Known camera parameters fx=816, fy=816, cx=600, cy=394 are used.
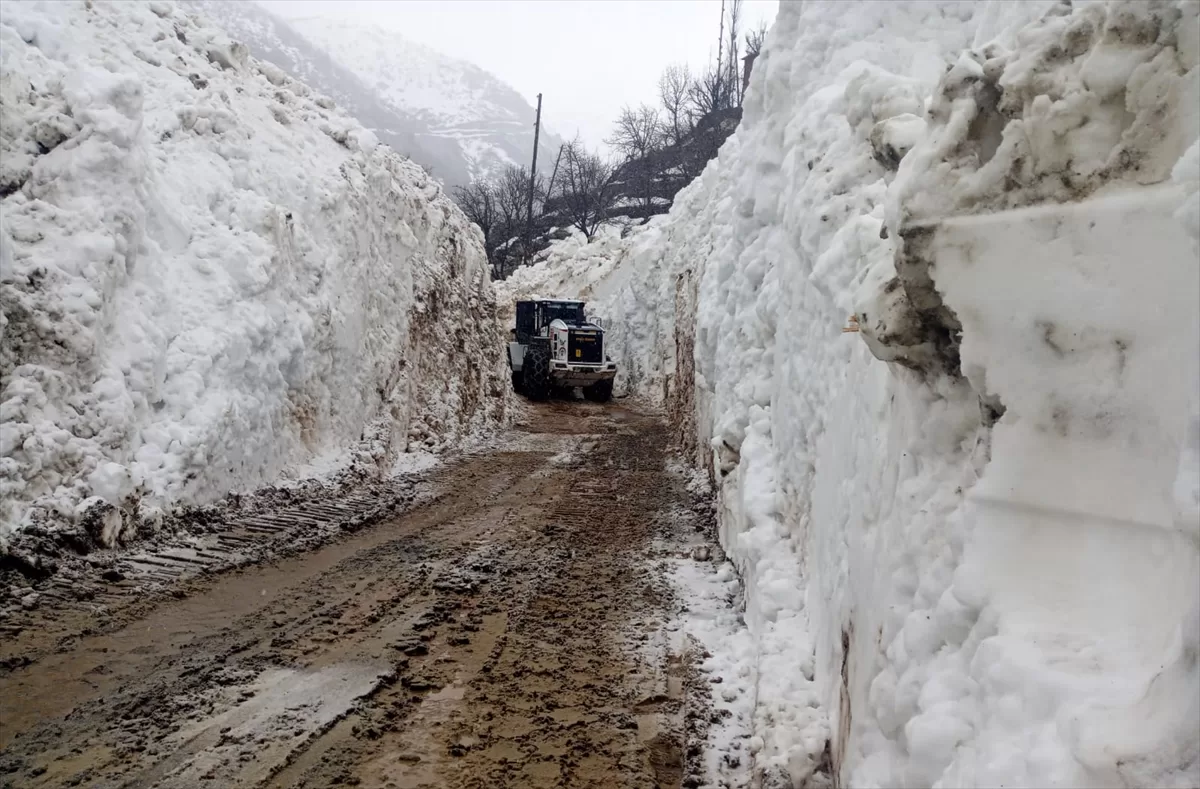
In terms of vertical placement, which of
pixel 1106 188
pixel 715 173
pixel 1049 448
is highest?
pixel 715 173

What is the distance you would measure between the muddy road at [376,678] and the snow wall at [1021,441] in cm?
107

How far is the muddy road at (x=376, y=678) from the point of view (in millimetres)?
4086

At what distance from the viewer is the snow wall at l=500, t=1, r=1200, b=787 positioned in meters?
2.01

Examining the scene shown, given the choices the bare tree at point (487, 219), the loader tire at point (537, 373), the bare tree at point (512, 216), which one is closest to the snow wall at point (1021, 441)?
the loader tire at point (537, 373)

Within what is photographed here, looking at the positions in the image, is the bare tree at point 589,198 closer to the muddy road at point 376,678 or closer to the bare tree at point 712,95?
the bare tree at point 712,95

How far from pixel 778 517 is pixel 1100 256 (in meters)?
4.00

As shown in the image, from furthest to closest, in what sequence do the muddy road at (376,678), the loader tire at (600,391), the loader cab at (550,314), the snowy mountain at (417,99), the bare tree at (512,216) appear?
the snowy mountain at (417,99) < the bare tree at (512,216) < the loader cab at (550,314) < the loader tire at (600,391) < the muddy road at (376,678)

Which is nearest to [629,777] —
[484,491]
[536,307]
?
[484,491]

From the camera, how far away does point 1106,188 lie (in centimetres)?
246

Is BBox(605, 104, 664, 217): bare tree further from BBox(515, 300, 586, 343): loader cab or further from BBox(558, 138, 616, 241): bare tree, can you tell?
BBox(515, 300, 586, 343): loader cab

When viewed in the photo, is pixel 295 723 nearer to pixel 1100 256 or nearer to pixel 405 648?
pixel 405 648

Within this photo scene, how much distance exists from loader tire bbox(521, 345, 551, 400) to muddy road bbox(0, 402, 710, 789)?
13770mm

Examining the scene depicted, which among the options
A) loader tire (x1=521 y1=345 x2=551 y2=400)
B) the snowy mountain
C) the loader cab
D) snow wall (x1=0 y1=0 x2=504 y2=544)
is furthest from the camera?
the snowy mountain

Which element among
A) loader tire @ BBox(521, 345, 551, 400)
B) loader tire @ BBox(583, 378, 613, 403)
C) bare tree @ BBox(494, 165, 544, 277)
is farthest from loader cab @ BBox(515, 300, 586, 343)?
bare tree @ BBox(494, 165, 544, 277)
